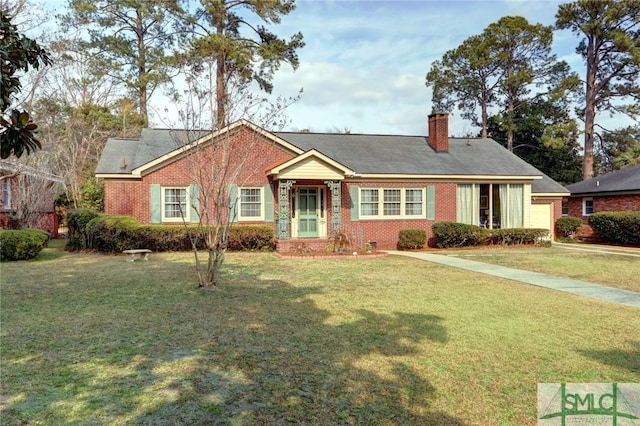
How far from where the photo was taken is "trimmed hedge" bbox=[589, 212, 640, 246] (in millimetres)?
19625

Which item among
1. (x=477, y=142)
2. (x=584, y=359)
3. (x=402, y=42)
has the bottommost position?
(x=584, y=359)

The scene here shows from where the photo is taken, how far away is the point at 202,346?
5.17 m

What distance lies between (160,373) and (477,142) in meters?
22.1

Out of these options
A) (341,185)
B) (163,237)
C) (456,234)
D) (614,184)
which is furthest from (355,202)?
(614,184)

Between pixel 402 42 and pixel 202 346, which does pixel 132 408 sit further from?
pixel 402 42

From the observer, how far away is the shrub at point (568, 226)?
71.3ft

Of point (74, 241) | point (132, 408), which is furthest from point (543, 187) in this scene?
point (132, 408)

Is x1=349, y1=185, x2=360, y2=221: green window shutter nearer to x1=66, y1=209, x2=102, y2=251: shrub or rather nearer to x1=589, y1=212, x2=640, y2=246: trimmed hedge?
x1=66, y1=209, x2=102, y2=251: shrub

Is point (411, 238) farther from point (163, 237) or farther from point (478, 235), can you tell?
point (163, 237)

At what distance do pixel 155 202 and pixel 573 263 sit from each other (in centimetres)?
1420

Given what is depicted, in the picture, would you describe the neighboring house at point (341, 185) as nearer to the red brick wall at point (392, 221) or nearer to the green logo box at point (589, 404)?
the red brick wall at point (392, 221)

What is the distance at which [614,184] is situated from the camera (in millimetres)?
23125

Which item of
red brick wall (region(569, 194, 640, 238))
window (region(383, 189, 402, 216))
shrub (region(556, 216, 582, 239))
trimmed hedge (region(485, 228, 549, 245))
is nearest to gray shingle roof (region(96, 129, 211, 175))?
window (region(383, 189, 402, 216))

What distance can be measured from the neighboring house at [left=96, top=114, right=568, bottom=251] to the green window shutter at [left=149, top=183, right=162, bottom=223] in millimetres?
35
